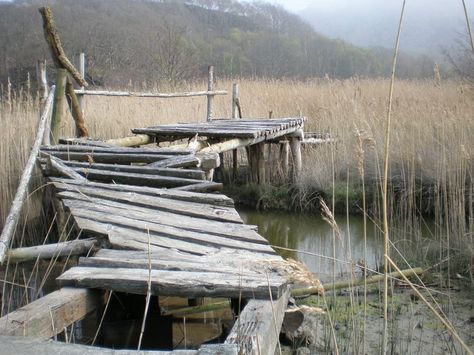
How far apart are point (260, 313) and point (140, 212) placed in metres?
1.48

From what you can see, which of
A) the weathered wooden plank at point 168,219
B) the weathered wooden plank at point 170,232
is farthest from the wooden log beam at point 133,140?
the weathered wooden plank at point 170,232

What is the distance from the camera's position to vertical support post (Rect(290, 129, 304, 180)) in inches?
314

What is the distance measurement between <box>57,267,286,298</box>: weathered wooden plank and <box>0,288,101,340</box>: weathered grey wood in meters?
0.06

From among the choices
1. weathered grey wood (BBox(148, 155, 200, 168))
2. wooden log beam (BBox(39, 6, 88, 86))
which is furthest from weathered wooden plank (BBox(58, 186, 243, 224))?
wooden log beam (BBox(39, 6, 88, 86))

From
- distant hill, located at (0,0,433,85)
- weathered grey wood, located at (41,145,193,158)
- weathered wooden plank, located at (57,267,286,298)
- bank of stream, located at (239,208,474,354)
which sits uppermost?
distant hill, located at (0,0,433,85)

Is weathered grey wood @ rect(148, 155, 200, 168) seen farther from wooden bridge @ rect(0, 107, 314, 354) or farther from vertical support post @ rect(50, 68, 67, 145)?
vertical support post @ rect(50, 68, 67, 145)

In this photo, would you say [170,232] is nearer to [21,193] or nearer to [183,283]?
[183,283]

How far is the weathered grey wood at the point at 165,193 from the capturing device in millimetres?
3656

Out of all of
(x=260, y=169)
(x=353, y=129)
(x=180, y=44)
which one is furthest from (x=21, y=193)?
(x=180, y=44)

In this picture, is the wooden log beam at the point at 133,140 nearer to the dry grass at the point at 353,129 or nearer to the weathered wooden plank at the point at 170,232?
the dry grass at the point at 353,129

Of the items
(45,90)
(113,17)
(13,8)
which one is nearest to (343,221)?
(45,90)

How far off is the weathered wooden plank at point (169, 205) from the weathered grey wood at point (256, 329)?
1202 mm

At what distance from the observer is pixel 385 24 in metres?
88.1

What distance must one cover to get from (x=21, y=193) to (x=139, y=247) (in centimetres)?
137
